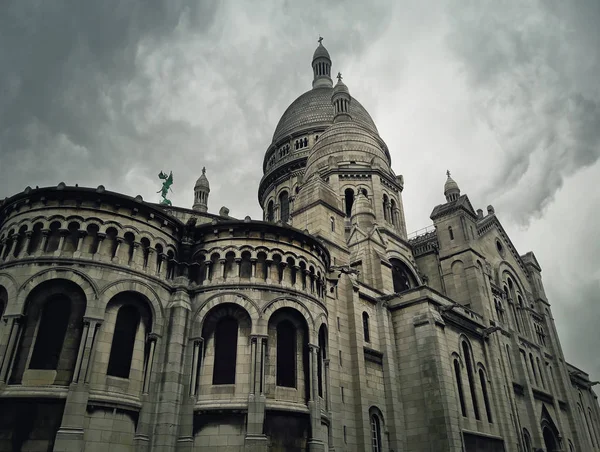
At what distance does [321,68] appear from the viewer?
69062mm

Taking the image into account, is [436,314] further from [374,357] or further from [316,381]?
[316,381]

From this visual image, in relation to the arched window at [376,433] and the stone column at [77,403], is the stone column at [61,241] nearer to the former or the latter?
the stone column at [77,403]

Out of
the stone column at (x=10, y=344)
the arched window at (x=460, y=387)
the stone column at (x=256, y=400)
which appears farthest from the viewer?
the arched window at (x=460, y=387)

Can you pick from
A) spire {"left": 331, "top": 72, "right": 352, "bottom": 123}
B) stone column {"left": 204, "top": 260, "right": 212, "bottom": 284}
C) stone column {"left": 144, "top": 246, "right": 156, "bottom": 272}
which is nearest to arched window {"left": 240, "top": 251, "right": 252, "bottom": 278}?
stone column {"left": 204, "top": 260, "right": 212, "bottom": 284}

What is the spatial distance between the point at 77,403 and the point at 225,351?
632cm

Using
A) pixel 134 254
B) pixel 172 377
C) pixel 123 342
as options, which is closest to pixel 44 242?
pixel 134 254

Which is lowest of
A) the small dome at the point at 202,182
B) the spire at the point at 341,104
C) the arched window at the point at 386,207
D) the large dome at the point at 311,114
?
the arched window at the point at 386,207

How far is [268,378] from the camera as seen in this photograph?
21188 millimetres

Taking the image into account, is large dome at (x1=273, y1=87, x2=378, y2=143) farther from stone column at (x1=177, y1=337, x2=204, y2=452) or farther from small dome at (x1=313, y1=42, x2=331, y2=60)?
stone column at (x1=177, y1=337, x2=204, y2=452)

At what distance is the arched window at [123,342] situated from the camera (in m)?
19.4

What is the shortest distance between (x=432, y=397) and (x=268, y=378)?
10660 mm

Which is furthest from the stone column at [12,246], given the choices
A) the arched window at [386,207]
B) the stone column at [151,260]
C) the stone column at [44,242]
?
the arched window at [386,207]

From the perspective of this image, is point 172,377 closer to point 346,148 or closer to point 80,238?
point 80,238

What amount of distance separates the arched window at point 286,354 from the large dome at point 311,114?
113ft
